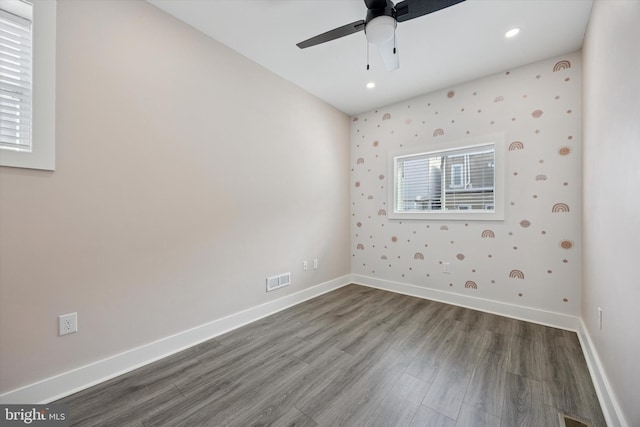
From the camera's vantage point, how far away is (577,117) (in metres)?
2.39

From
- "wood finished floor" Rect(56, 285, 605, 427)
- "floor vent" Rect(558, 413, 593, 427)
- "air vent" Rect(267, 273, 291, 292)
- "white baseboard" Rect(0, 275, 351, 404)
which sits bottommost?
"wood finished floor" Rect(56, 285, 605, 427)

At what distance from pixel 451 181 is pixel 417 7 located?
2.15 meters

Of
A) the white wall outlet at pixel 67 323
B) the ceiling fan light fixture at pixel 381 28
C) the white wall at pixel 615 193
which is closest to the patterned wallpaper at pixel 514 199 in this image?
the white wall at pixel 615 193

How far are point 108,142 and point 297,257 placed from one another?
7.02 feet

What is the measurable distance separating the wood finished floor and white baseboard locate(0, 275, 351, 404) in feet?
0.22

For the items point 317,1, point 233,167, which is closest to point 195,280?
point 233,167

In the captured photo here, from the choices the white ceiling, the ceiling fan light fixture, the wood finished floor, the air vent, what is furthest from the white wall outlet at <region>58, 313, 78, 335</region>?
the ceiling fan light fixture

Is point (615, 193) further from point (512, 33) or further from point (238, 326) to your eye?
point (238, 326)

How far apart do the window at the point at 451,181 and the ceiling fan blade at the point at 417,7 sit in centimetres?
184

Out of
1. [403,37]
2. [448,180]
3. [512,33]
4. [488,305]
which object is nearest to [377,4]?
[403,37]

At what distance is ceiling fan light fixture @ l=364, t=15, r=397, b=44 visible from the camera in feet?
5.19

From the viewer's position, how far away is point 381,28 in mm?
1606

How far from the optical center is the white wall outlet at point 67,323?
1546 mm

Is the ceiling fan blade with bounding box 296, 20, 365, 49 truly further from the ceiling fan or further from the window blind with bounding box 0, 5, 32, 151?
→ the window blind with bounding box 0, 5, 32, 151
